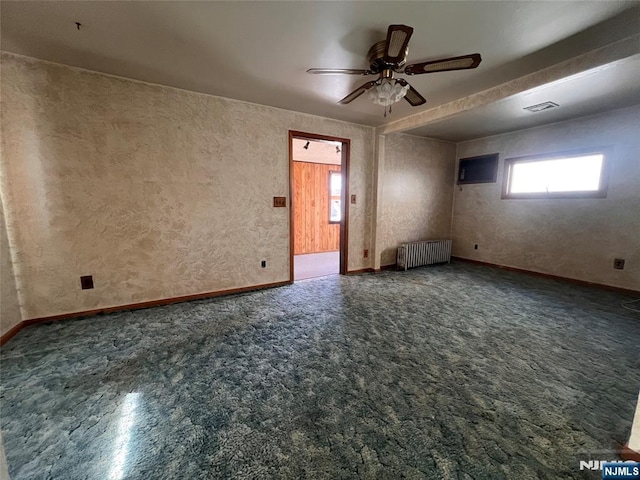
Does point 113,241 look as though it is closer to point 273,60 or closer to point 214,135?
point 214,135

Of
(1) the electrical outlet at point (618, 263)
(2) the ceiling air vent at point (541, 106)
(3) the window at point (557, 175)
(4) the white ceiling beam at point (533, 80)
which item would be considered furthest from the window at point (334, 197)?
(1) the electrical outlet at point (618, 263)

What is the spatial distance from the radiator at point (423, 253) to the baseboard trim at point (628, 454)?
3.47 metres

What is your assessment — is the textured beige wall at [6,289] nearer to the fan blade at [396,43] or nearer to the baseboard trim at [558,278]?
the fan blade at [396,43]

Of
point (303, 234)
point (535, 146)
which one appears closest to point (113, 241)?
point (303, 234)

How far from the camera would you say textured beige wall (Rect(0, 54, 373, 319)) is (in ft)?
7.82

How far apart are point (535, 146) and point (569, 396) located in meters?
4.13

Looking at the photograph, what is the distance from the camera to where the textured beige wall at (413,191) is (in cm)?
456

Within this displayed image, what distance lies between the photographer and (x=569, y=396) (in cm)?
160

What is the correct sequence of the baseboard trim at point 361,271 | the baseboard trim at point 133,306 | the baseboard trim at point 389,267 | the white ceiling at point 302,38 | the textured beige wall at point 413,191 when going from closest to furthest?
the white ceiling at point 302,38, the baseboard trim at point 133,306, the baseboard trim at point 361,271, the textured beige wall at point 413,191, the baseboard trim at point 389,267

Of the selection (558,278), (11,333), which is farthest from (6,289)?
(558,278)

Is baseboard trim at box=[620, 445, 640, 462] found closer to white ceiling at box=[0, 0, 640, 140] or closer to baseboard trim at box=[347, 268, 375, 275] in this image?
white ceiling at box=[0, 0, 640, 140]

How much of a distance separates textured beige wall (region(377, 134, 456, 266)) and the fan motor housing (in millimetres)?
2328

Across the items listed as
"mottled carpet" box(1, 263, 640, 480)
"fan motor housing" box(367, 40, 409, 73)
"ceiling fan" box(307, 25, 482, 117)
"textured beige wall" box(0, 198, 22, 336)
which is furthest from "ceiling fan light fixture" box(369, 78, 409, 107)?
"textured beige wall" box(0, 198, 22, 336)

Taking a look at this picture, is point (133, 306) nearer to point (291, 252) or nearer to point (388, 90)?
point (291, 252)
